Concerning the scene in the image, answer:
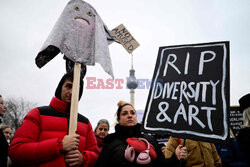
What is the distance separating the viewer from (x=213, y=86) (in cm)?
190

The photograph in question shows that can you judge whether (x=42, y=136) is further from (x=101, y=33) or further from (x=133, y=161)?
(x=101, y=33)

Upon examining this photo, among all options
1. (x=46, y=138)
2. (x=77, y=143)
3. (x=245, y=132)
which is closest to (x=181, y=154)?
(x=245, y=132)

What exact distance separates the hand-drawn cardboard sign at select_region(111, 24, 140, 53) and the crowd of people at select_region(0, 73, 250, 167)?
155 inches

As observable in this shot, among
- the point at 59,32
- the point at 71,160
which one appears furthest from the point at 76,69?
the point at 71,160

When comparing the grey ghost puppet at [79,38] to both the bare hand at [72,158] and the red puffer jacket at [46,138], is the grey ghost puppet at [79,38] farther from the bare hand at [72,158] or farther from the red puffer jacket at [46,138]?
the bare hand at [72,158]

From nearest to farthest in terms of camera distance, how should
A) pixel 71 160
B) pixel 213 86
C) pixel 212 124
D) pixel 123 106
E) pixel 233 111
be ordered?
pixel 71 160, pixel 212 124, pixel 213 86, pixel 123 106, pixel 233 111

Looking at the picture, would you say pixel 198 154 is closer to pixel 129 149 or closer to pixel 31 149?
→ pixel 129 149

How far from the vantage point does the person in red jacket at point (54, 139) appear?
1.58 metres

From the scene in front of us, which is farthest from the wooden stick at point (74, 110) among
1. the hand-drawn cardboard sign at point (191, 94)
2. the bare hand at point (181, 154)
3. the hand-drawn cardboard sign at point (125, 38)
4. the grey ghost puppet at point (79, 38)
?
the hand-drawn cardboard sign at point (125, 38)

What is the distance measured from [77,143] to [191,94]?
4.13 ft

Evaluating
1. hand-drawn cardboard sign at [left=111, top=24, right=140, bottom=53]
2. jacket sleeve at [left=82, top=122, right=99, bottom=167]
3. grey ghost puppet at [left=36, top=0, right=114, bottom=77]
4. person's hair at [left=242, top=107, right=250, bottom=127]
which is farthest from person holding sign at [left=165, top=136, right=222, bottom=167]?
hand-drawn cardboard sign at [left=111, top=24, right=140, bottom=53]

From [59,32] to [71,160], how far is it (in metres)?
1.31

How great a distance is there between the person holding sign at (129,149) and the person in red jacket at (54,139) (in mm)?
182

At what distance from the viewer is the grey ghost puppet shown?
1.95 metres
